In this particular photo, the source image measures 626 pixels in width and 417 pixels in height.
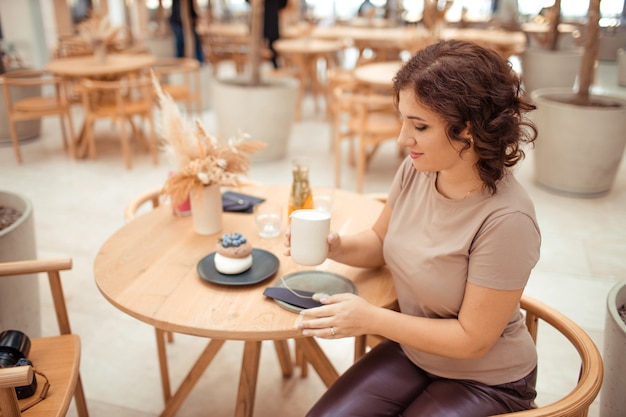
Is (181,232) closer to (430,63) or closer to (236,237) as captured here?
(236,237)

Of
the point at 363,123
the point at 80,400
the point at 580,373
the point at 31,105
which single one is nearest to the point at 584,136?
the point at 363,123

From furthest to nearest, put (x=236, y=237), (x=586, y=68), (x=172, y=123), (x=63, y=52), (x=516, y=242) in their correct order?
(x=63, y=52) → (x=586, y=68) → (x=172, y=123) → (x=236, y=237) → (x=516, y=242)

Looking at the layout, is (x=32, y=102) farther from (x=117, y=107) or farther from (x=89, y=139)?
(x=117, y=107)

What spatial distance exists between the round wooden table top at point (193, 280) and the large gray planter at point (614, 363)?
62 centimetres

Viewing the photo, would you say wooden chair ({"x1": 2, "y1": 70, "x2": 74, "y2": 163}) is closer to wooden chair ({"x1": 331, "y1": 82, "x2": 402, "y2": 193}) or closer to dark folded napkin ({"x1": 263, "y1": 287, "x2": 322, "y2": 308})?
wooden chair ({"x1": 331, "y1": 82, "x2": 402, "y2": 193})

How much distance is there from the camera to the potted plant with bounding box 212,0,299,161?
4.64 meters

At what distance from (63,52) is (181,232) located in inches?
204

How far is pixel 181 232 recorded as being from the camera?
181 cm

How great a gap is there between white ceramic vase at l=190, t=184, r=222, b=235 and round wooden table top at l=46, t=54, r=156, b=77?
3502 mm

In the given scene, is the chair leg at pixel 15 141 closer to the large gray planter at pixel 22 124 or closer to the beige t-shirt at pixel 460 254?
the large gray planter at pixel 22 124

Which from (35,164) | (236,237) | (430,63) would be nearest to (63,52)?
(35,164)

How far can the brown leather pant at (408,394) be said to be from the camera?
135cm

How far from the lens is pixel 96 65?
5.01m

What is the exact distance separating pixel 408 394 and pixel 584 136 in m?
3.17
